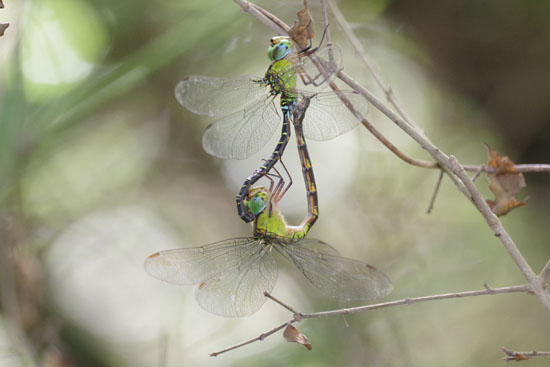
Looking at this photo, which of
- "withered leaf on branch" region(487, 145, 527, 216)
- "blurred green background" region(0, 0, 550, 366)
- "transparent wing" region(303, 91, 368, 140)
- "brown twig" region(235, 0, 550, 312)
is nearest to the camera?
"brown twig" region(235, 0, 550, 312)

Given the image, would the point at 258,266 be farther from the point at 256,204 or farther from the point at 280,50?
the point at 280,50

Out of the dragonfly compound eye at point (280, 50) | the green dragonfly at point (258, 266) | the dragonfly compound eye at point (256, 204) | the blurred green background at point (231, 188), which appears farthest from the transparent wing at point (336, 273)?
the blurred green background at point (231, 188)

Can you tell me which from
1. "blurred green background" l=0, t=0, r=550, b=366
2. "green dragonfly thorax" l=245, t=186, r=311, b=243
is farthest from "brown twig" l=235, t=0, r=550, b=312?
"blurred green background" l=0, t=0, r=550, b=366

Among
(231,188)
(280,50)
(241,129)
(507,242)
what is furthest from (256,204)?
(231,188)

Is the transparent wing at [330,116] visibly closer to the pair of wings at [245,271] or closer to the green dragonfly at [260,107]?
the green dragonfly at [260,107]

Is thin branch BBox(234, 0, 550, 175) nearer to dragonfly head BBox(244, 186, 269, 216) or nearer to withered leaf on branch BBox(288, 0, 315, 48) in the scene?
withered leaf on branch BBox(288, 0, 315, 48)
